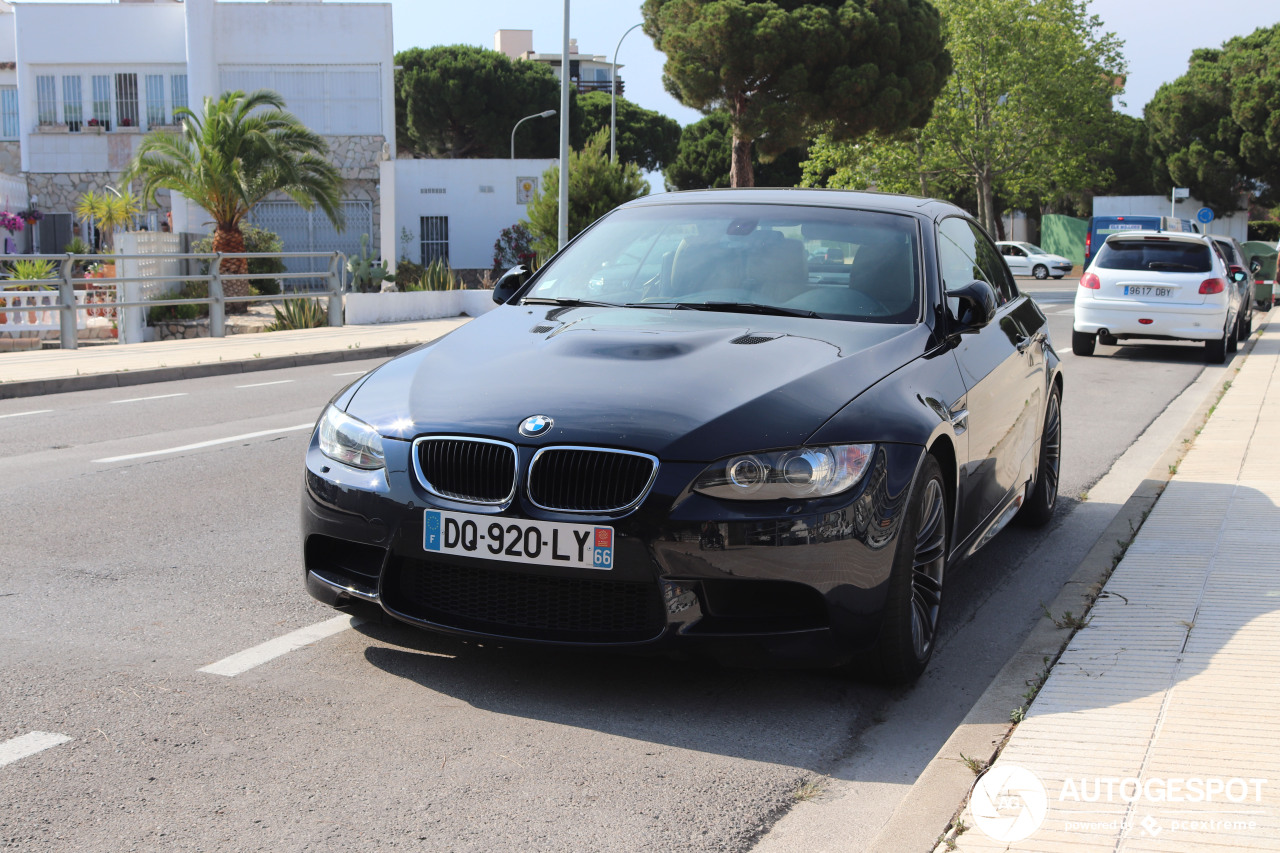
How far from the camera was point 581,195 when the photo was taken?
30.1 metres

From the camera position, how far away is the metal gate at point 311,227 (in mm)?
36812

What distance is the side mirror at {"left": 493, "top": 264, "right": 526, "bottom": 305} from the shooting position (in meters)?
5.63

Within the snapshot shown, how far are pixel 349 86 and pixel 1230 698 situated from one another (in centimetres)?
3637

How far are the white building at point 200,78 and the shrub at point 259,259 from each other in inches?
234

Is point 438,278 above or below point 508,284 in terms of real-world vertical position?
below

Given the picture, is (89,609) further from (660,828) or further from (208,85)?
(208,85)

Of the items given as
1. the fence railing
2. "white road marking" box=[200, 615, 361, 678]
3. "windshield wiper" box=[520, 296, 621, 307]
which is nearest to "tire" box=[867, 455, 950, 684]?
"windshield wiper" box=[520, 296, 621, 307]

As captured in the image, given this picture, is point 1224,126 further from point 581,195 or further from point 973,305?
point 973,305

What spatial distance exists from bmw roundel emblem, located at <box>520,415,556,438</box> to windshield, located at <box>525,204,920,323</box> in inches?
51.7

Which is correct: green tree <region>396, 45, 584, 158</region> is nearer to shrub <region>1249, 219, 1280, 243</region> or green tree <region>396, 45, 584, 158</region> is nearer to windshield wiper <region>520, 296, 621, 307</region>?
shrub <region>1249, 219, 1280, 243</region>

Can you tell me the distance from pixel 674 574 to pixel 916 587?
3.20 feet

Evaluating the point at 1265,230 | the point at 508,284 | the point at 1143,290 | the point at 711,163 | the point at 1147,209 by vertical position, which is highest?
the point at 711,163

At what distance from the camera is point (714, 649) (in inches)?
142

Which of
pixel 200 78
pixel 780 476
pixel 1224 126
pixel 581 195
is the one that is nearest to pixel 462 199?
pixel 200 78
